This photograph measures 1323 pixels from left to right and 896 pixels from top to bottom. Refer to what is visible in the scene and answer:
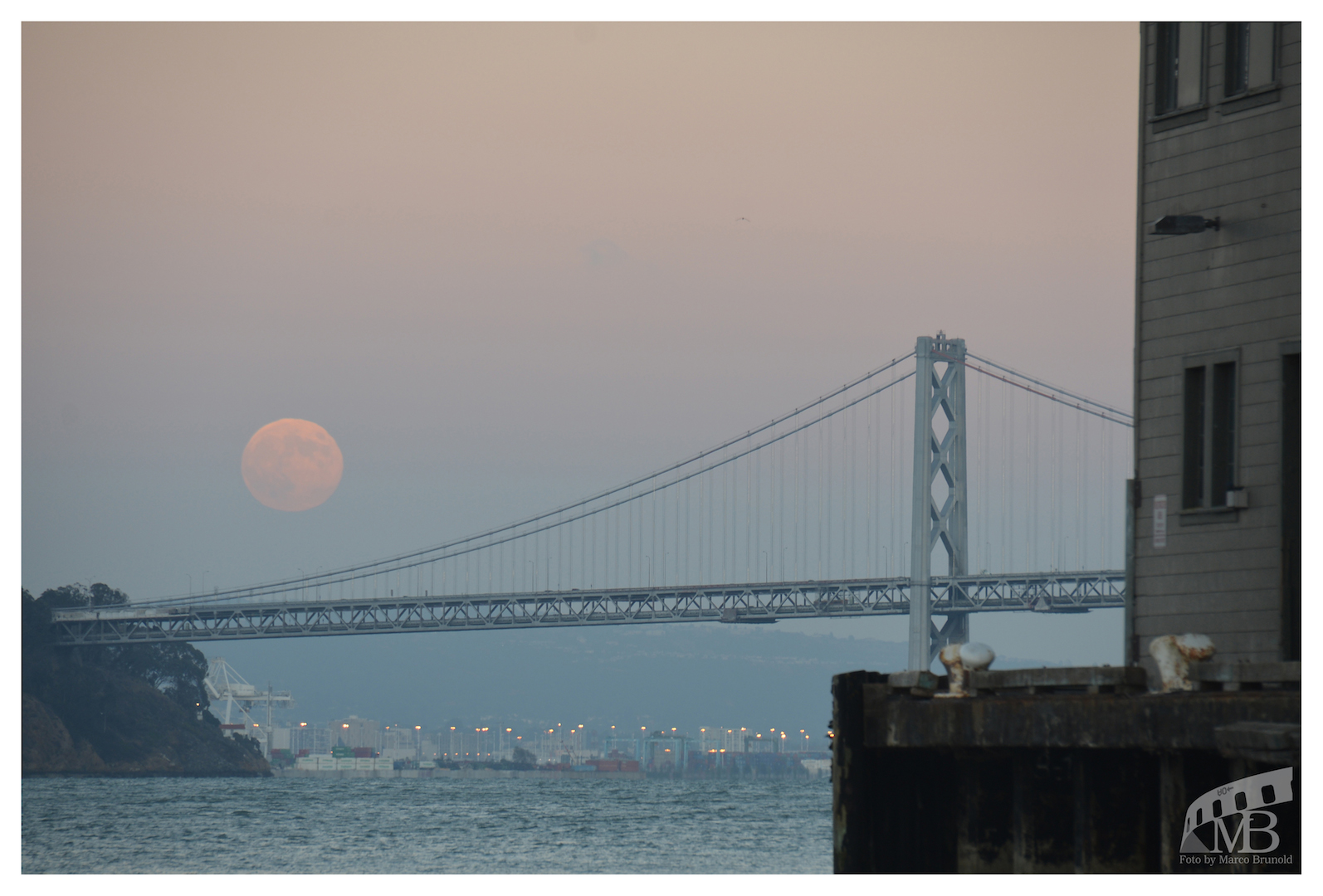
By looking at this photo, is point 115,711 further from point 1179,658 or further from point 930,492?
point 1179,658

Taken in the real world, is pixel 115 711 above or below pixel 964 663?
below

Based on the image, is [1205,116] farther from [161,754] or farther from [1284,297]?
[161,754]

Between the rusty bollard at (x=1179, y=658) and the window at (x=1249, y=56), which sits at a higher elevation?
the window at (x=1249, y=56)

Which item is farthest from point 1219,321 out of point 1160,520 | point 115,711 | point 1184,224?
point 115,711

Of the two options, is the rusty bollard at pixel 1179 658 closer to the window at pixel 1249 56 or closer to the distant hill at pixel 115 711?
the window at pixel 1249 56

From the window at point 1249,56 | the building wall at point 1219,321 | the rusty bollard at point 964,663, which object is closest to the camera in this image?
the rusty bollard at point 964,663

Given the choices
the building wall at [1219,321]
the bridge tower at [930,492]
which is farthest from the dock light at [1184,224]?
the bridge tower at [930,492]

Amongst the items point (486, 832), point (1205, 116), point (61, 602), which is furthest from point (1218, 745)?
point (61, 602)
